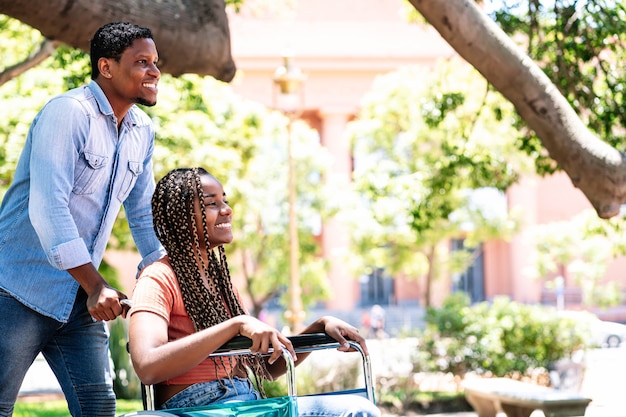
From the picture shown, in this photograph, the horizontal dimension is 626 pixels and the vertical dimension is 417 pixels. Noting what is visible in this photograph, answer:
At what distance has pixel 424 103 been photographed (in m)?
10.3

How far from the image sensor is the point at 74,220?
305 cm

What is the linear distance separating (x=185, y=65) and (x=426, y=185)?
627 cm

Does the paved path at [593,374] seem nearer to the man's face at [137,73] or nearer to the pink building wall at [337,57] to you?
the man's face at [137,73]

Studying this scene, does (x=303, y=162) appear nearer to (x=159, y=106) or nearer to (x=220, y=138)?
(x=220, y=138)

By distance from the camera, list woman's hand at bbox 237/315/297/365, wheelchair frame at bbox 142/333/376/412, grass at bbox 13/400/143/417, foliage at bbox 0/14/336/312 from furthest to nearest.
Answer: foliage at bbox 0/14/336/312
grass at bbox 13/400/143/417
wheelchair frame at bbox 142/333/376/412
woman's hand at bbox 237/315/297/365

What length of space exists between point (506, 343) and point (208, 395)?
38.0 feet

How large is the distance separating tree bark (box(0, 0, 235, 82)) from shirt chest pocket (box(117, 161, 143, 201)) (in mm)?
1418

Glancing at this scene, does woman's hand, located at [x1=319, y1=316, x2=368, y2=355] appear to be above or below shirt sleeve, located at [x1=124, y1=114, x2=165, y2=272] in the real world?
below

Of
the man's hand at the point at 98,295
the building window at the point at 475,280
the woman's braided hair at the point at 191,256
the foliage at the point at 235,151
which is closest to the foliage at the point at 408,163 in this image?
the foliage at the point at 235,151

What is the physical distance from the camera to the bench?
8828 millimetres

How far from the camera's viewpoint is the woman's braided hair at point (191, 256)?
2980 millimetres

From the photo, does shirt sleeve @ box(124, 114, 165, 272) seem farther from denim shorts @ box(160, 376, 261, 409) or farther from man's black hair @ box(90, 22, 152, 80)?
denim shorts @ box(160, 376, 261, 409)

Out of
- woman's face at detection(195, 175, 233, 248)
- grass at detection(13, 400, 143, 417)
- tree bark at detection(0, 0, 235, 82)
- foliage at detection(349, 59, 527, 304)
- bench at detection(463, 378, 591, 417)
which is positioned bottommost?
grass at detection(13, 400, 143, 417)

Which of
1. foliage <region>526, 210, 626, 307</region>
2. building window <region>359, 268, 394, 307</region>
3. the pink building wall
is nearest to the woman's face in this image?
foliage <region>526, 210, 626, 307</region>
